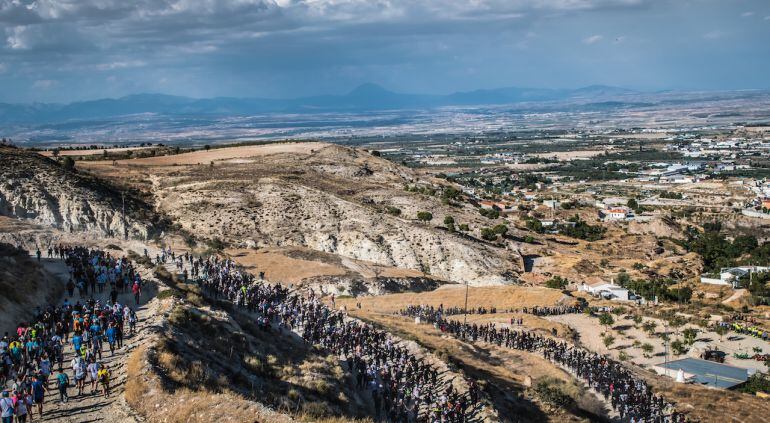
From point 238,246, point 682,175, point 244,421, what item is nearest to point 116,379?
point 244,421

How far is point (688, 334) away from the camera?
1527 inches

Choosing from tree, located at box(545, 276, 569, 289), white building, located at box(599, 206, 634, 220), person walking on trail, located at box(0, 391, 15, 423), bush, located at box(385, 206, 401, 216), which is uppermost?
person walking on trail, located at box(0, 391, 15, 423)

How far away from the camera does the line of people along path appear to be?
22.2m

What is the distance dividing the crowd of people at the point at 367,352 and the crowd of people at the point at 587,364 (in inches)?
278

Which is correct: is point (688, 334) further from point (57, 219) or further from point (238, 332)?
point (57, 219)

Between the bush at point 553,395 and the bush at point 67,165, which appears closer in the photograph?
the bush at point 553,395

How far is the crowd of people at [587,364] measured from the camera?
2747cm

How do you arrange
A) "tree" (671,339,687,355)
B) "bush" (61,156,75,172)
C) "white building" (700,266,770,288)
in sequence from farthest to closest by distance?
"bush" (61,156,75,172)
"white building" (700,266,770,288)
"tree" (671,339,687,355)

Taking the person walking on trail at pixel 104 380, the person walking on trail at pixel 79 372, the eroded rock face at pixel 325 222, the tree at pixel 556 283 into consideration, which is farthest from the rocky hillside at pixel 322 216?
the person walking on trail at pixel 104 380

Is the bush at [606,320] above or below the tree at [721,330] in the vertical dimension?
above

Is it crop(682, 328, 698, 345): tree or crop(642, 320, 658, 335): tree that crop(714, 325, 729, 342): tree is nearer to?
crop(682, 328, 698, 345): tree

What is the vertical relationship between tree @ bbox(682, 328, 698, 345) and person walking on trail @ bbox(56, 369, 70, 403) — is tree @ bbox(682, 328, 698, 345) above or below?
below

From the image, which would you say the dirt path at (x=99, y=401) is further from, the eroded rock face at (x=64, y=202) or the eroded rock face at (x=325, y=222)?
the eroded rock face at (x=325, y=222)

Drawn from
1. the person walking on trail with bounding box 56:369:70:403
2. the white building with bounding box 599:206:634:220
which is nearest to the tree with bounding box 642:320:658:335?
the person walking on trail with bounding box 56:369:70:403
